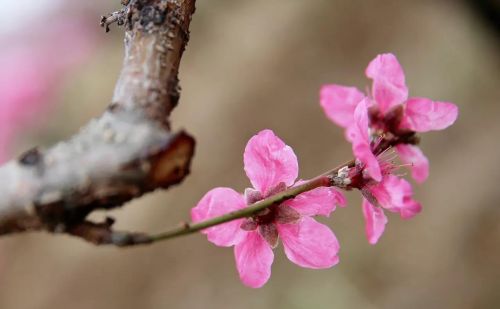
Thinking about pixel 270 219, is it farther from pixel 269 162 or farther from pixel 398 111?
pixel 398 111

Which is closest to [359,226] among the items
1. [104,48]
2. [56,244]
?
[56,244]

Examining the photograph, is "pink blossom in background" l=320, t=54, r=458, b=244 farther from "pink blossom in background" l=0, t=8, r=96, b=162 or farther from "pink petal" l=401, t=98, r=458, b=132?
"pink blossom in background" l=0, t=8, r=96, b=162

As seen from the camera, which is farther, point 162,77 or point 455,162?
point 455,162

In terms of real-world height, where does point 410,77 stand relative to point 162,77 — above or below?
above

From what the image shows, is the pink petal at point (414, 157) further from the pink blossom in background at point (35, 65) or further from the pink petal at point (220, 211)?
the pink blossom in background at point (35, 65)

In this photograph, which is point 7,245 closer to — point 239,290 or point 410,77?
point 239,290

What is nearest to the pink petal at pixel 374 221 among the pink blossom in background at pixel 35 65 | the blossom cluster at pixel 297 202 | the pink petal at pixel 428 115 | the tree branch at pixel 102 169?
the blossom cluster at pixel 297 202
